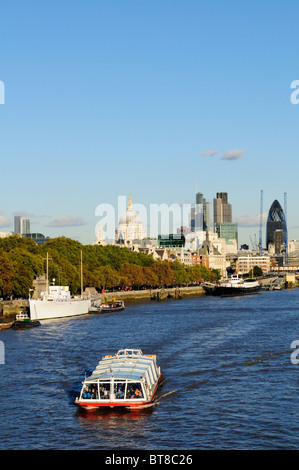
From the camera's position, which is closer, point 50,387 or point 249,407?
point 249,407

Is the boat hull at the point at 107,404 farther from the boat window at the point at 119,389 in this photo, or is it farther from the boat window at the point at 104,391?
the boat window at the point at 119,389

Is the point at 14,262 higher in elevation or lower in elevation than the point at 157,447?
higher

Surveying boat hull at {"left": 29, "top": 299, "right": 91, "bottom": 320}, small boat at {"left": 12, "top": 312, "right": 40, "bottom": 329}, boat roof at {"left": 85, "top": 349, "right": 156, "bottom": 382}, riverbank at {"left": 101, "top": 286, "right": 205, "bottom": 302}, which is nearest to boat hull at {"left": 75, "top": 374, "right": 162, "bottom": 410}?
boat roof at {"left": 85, "top": 349, "right": 156, "bottom": 382}

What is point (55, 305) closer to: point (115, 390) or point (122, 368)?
point (122, 368)

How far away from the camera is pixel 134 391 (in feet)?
117

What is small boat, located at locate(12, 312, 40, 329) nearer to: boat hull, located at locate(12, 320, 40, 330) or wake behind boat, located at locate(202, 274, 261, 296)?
boat hull, located at locate(12, 320, 40, 330)

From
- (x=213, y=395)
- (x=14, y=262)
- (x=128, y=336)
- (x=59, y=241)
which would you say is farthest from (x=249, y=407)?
(x=59, y=241)

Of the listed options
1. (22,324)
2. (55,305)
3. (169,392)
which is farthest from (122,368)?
(55,305)

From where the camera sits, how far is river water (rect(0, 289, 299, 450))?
1198 inches

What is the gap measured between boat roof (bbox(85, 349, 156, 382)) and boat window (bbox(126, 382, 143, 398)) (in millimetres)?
374

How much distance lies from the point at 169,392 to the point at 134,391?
13.9 ft
